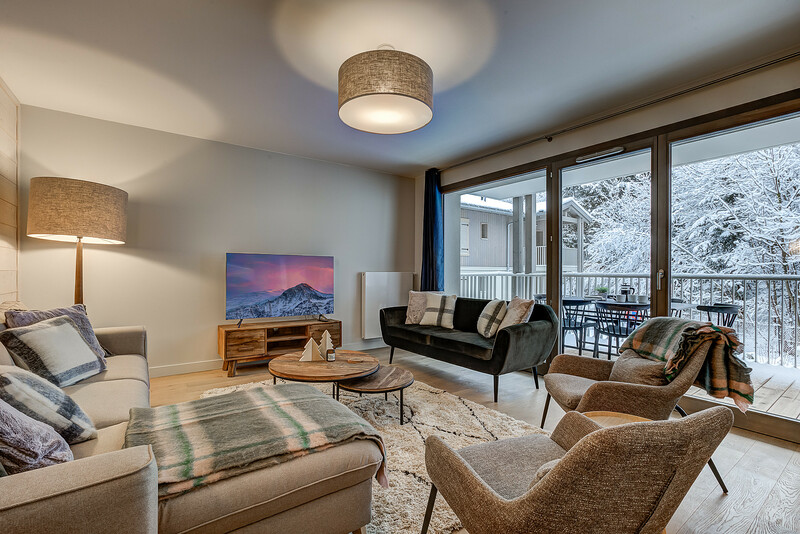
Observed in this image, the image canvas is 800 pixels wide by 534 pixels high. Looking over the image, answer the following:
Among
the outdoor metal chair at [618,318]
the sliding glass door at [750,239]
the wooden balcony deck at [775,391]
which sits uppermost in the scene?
the sliding glass door at [750,239]

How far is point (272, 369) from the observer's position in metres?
2.62

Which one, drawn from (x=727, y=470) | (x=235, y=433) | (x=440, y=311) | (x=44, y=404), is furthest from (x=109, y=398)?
(x=727, y=470)

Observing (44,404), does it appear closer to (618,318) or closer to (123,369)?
(123,369)

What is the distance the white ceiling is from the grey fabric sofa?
1.95m

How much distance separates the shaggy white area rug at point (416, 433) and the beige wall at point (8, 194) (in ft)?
5.90

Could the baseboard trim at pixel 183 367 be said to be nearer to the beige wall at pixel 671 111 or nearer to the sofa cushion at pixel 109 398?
the sofa cushion at pixel 109 398

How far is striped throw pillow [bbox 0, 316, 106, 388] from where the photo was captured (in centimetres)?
191

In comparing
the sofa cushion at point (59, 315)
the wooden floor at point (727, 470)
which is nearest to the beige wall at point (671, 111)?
the wooden floor at point (727, 470)

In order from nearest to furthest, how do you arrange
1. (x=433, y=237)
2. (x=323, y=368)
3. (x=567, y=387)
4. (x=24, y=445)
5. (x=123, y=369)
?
(x=24, y=445)
(x=567, y=387)
(x=123, y=369)
(x=323, y=368)
(x=433, y=237)

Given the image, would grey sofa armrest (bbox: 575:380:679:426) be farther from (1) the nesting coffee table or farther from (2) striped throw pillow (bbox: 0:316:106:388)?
(2) striped throw pillow (bbox: 0:316:106:388)

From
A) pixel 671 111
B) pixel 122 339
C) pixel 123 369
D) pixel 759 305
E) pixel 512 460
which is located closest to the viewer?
pixel 512 460

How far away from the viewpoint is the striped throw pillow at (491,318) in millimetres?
3631

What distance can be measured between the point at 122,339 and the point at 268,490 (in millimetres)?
2318

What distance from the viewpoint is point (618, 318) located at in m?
3.64
